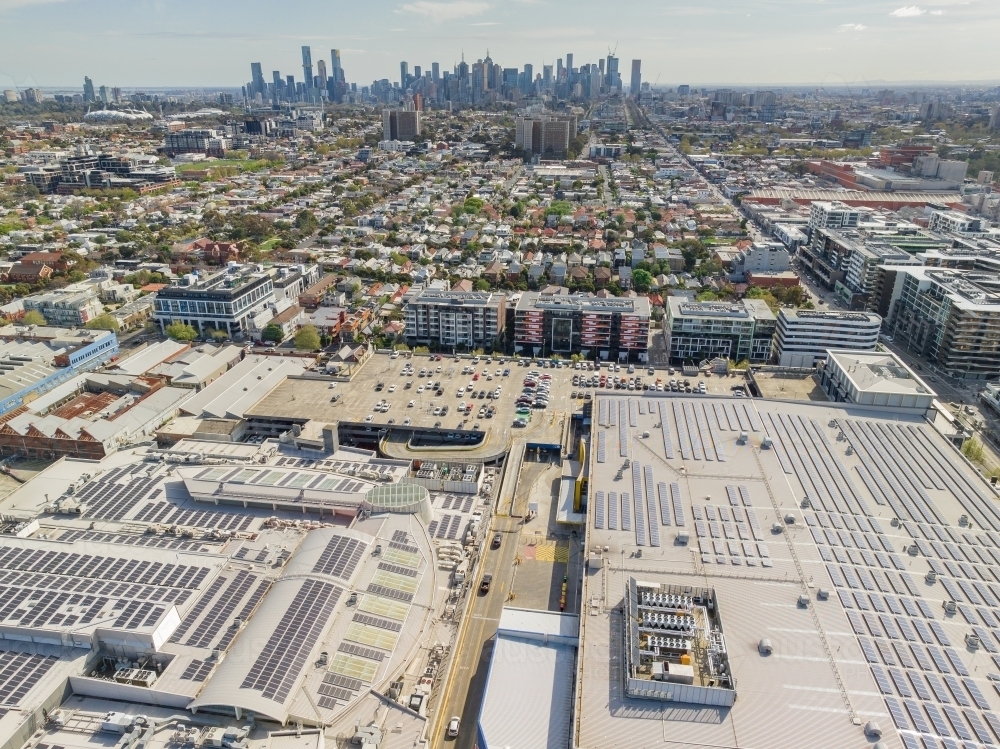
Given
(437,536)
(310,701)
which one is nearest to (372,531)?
(437,536)

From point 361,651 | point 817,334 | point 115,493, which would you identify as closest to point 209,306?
point 115,493

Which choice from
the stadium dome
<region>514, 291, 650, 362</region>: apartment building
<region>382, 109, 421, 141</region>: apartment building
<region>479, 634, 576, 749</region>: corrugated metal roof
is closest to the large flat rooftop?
<region>479, 634, 576, 749</region>: corrugated metal roof

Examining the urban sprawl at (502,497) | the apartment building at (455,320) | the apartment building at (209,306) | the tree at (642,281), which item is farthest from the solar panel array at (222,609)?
the tree at (642,281)

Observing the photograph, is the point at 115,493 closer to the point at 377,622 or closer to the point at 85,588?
the point at 85,588

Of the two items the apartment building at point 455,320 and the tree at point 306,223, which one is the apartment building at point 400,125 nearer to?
the tree at point 306,223

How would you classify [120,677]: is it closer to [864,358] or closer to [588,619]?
[588,619]

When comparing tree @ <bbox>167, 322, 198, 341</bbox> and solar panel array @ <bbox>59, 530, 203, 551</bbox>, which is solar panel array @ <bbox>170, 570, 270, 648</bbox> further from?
tree @ <bbox>167, 322, 198, 341</bbox>
